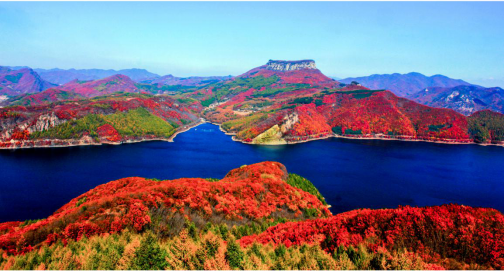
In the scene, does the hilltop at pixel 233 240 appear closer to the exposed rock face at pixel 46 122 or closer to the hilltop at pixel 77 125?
the hilltop at pixel 77 125

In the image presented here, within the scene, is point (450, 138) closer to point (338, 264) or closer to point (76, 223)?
point (338, 264)

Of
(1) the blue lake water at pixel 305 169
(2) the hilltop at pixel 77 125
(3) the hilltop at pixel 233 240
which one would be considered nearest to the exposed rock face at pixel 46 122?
(2) the hilltop at pixel 77 125

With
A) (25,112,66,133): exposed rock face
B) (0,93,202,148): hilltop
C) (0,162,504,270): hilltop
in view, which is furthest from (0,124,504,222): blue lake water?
(0,162,504,270): hilltop

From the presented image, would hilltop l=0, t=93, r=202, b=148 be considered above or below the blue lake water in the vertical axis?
above

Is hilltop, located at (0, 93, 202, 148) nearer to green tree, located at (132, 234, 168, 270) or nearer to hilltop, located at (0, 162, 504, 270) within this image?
hilltop, located at (0, 162, 504, 270)

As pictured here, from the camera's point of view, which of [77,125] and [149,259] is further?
[77,125]

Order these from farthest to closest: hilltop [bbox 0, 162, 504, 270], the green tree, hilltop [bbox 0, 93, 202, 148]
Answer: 1. hilltop [bbox 0, 93, 202, 148]
2. hilltop [bbox 0, 162, 504, 270]
3. the green tree

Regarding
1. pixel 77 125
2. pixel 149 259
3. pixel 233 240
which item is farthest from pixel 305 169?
pixel 77 125

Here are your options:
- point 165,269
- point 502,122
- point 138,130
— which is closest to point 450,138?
point 502,122

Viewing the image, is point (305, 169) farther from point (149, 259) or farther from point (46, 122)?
point (46, 122)
